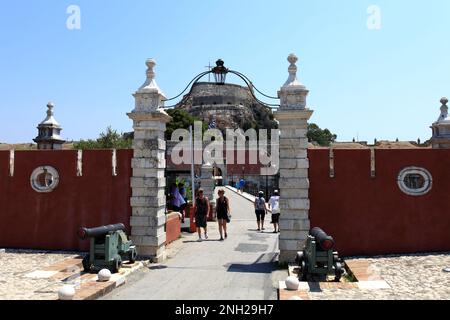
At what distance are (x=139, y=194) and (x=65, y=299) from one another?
400 cm

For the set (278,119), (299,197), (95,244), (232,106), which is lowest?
(95,244)

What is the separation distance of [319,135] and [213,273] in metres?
79.8

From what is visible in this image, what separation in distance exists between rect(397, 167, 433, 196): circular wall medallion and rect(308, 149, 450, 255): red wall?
0.09 metres

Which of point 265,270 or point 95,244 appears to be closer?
point 95,244

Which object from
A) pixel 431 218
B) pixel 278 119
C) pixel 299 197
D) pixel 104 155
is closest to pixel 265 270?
pixel 299 197

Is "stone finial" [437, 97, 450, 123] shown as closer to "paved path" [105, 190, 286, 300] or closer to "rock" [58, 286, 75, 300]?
"paved path" [105, 190, 286, 300]

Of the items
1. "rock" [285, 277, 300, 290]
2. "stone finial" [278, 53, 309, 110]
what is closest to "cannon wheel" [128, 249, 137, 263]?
"rock" [285, 277, 300, 290]

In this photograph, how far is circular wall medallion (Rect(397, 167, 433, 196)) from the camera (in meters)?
9.54

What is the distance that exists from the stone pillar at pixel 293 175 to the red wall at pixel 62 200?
3.63 metres

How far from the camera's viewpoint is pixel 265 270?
360 inches

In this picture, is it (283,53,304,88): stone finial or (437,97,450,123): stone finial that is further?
(437,97,450,123): stone finial
